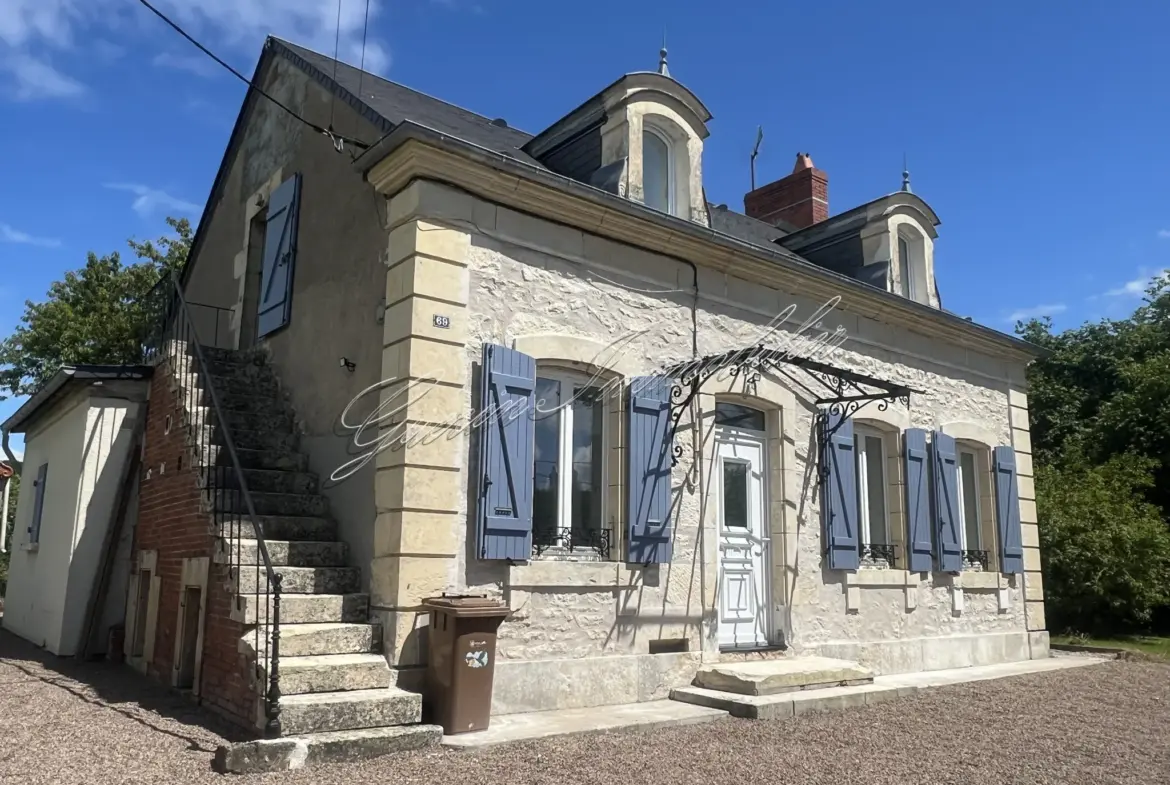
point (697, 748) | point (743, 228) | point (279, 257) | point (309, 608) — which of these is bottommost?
point (697, 748)

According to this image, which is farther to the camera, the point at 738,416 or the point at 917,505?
the point at 917,505

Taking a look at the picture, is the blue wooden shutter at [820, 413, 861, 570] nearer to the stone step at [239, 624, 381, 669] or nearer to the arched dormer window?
the arched dormer window

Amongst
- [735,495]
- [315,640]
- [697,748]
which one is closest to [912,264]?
[735,495]

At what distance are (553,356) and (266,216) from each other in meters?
3.89

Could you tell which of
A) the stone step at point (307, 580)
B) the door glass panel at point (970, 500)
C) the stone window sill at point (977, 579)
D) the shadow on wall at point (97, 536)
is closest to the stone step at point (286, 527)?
the stone step at point (307, 580)

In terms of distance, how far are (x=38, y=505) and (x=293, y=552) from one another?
20.6ft

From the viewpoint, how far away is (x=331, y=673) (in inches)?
198

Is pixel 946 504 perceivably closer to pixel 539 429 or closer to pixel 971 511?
pixel 971 511

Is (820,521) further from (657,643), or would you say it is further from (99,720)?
(99,720)

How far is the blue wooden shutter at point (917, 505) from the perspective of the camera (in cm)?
895

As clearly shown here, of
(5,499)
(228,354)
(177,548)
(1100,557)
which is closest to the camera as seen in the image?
(177,548)

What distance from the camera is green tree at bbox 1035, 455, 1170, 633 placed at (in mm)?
12328

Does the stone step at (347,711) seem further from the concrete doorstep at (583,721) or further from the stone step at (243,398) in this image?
the stone step at (243,398)

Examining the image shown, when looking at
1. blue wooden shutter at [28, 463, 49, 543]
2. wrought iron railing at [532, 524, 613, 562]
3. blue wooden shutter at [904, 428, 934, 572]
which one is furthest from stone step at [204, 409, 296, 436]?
blue wooden shutter at [904, 428, 934, 572]
